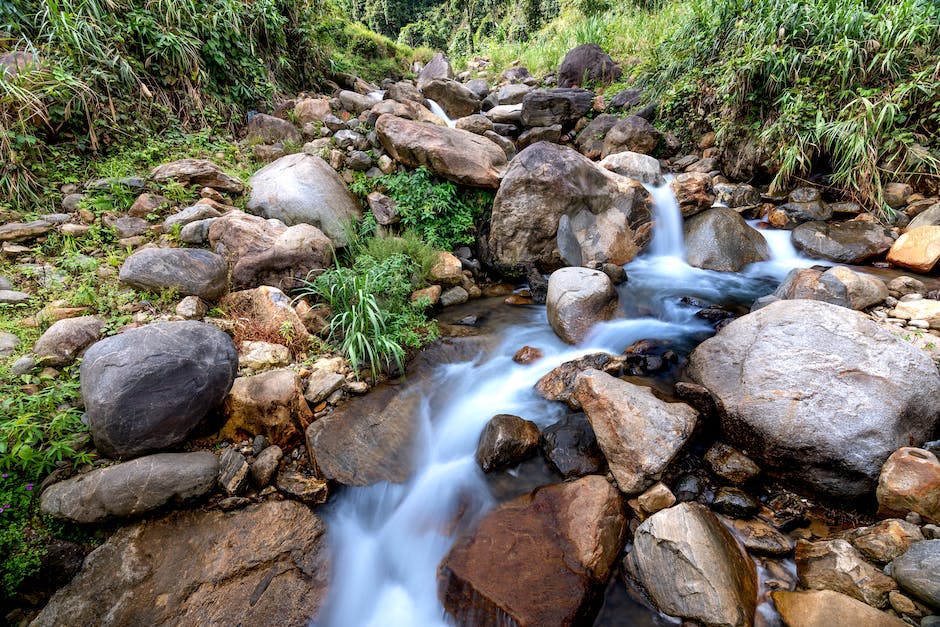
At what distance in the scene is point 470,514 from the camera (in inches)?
119

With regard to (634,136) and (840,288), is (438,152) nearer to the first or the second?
(634,136)

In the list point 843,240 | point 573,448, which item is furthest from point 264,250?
point 843,240

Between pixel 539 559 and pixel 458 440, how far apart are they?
1.33 metres

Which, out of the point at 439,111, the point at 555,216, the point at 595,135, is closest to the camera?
the point at 555,216

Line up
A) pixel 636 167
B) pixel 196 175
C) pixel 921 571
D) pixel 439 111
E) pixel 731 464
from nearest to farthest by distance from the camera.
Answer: pixel 921 571 < pixel 731 464 < pixel 196 175 < pixel 636 167 < pixel 439 111

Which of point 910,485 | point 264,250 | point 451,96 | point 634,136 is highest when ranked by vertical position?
point 451,96

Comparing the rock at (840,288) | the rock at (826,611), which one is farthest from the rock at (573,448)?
the rock at (840,288)

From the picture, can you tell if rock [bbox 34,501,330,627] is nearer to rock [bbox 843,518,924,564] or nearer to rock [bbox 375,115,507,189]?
rock [bbox 843,518,924,564]

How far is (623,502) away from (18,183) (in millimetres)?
7043

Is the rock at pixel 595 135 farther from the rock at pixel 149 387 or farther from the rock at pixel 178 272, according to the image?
the rock at pixel 149 387

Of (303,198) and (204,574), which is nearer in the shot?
(204,574)

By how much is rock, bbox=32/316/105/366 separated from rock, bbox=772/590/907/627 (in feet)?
16.9

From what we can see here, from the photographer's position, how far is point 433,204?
5.75 m

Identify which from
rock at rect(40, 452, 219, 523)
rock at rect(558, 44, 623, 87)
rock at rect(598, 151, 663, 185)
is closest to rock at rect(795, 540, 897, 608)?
rock at rect(40, 452, 219, 523)
